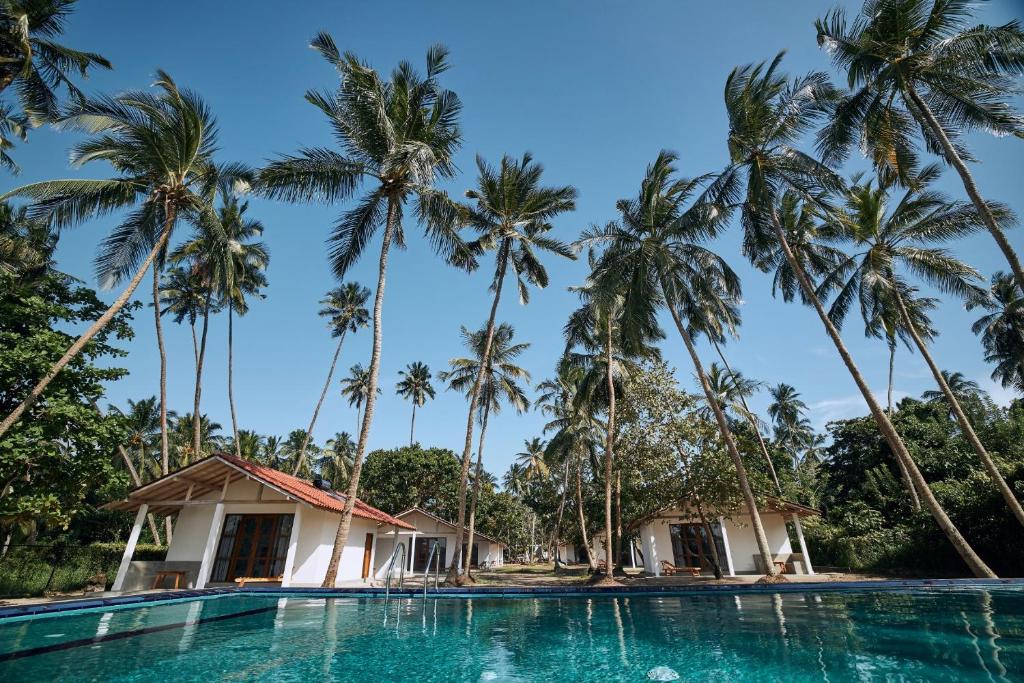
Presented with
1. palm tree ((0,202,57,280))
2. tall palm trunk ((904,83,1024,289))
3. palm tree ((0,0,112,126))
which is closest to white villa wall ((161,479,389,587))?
palm tree ((0,202,57,280))

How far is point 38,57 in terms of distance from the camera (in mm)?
11266

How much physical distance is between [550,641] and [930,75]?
1523 centimetres

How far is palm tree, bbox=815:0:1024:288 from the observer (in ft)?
32.2

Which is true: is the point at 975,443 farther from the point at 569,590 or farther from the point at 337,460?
the point at 337,460

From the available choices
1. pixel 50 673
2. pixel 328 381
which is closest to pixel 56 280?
pixel 50 673

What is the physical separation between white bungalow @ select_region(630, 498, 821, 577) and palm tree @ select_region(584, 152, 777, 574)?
6.34 meters

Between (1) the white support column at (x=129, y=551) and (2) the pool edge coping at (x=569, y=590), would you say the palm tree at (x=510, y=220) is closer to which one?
(2) the pool edge coping at (x=569, y=590)

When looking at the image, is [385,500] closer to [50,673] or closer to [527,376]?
[527,376]

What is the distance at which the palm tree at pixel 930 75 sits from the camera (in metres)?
9.83

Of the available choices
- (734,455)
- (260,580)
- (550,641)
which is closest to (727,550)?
(734,455)

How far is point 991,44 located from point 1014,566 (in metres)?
15.9

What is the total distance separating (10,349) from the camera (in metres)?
11.4

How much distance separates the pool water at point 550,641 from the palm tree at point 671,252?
7993 millimetres

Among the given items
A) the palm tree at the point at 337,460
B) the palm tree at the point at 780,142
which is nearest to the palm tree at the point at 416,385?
the palm tree at the point at 337,460
